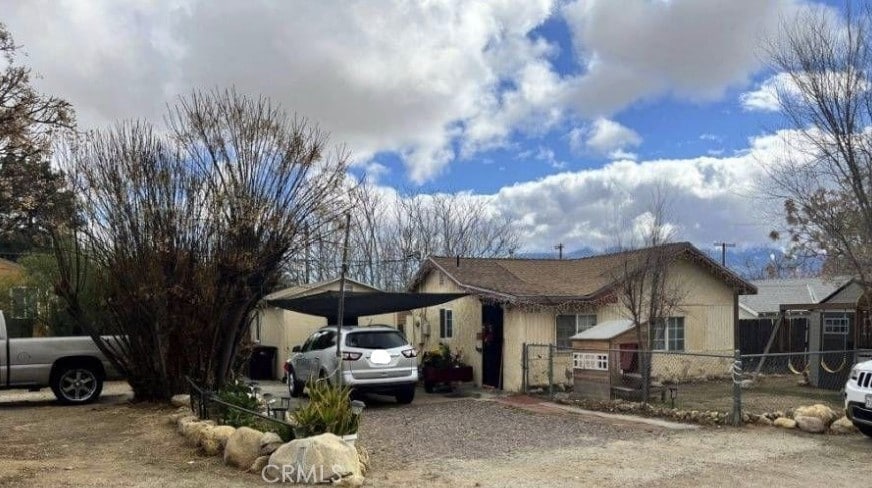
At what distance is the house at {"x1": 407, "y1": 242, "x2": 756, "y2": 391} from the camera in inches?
673

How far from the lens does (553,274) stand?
19.9 metres

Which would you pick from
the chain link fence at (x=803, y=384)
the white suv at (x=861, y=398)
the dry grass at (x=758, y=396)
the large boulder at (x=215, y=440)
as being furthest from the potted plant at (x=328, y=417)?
the chain link fence at (x=803, y=384)

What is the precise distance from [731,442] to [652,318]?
17.9 ft

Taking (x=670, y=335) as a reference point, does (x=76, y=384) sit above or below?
below

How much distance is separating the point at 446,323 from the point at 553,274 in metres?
3.07

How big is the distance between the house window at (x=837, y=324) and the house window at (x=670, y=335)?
339 cm

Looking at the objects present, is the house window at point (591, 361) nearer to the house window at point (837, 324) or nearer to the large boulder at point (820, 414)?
the large boulder at point (820, 414)

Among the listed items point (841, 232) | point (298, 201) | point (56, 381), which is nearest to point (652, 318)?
point (841, 232)

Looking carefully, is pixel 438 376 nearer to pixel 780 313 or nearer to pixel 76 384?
pixel 76 384

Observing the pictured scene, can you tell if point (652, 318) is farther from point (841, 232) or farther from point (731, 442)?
point (731, 442)

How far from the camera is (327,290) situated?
21469mm

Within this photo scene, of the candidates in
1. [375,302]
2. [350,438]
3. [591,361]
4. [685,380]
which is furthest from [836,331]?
[350,438]

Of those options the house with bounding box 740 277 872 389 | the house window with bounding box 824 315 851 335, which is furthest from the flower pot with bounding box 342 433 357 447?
the house window with bounding box 824 315 851 335

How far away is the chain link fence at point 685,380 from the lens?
13.6 meters
